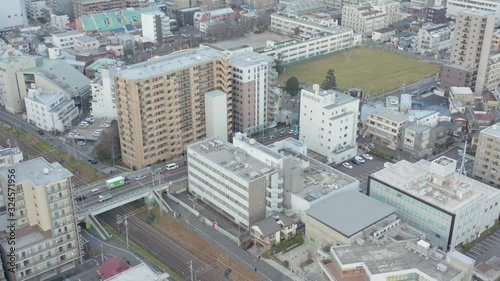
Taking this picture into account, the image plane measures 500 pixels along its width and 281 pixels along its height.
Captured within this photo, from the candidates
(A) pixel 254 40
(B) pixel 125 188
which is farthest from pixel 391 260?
(A) pixel 254 40

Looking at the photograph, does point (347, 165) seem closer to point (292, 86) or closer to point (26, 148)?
point (292, 86)

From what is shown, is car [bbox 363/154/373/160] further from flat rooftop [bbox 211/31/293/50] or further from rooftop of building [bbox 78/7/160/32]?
rooftop of building [bbox 78/7/160/32]

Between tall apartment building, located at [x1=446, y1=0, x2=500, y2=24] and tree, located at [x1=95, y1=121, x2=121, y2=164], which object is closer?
tree, located at [x1=95, y1=121, x2=121, y2=164]

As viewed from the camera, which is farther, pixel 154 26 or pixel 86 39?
pixel 154 26

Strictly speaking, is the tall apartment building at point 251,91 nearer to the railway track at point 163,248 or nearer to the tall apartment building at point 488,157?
the railway track at point 163,248

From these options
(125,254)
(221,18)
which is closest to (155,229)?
(125,254)

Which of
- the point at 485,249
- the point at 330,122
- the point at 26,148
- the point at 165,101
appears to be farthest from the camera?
the point at 26,148

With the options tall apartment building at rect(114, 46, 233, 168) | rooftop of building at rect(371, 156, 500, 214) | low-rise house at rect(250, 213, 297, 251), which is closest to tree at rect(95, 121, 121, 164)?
tall apartment building at rect(114, 46, 233, 168)
